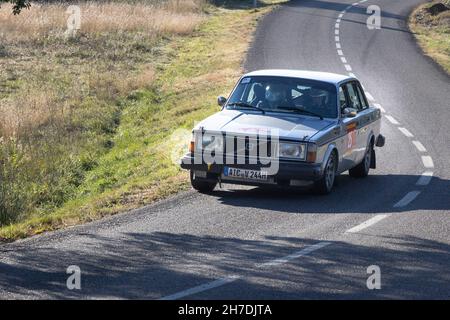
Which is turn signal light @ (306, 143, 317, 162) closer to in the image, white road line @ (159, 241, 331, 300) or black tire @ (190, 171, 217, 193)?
black tire @ (190, 171, 217, 193)

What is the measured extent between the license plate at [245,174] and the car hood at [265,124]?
50 cm

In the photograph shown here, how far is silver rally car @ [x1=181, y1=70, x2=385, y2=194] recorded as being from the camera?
42.7 ft

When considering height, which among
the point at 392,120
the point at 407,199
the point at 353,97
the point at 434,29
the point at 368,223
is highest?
the point at 353,97

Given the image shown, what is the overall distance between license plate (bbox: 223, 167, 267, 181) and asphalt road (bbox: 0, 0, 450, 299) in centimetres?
33

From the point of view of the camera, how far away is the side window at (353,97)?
15.1m

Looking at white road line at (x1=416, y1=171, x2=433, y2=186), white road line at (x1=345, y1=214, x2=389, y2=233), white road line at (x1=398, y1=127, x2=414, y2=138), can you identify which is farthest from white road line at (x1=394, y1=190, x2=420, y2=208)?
white road line at (x1=398, y1=127, x2=414, y2=138)

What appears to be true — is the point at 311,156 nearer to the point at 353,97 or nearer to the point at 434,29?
the point at 353,97

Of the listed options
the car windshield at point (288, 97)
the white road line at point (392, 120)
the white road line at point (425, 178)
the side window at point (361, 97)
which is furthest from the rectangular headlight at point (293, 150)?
the white road line at point (392, 120)

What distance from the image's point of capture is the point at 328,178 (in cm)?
1353

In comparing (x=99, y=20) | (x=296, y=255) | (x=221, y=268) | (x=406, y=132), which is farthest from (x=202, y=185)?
(x=99, y=20)

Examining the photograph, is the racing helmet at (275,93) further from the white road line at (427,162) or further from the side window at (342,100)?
the white road line at (427,162)

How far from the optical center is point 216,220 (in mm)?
11789

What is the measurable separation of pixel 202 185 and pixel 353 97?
309 cm

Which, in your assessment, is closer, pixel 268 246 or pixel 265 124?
pixel 268 246
